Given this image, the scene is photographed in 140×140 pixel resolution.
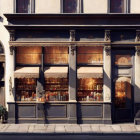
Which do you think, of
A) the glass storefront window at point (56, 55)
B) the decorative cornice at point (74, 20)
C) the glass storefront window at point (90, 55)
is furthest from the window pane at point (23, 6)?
the glass storefront window at point (90, 55)

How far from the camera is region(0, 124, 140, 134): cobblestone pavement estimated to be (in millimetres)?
14602

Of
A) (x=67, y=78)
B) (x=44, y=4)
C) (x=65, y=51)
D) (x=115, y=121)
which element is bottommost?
(x=115, y=121)

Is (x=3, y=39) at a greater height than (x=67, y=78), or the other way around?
(x=3, y=39)

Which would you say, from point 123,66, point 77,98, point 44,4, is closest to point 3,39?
point 44,4

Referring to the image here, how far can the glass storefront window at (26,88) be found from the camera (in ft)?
54.6

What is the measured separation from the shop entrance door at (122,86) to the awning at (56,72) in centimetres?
297

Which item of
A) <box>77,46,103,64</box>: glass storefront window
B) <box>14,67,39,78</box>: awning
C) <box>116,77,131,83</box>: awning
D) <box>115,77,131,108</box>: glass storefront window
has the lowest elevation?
<box>115,77,131,108</box>: glass storefront window

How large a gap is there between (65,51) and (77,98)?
9.47 ft

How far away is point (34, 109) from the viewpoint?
16438 mm

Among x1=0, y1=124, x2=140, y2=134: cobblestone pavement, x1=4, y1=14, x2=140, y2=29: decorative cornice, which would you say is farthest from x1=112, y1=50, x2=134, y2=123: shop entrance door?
x1=4, y1=14, x2=140, y2=29: decorative cornice

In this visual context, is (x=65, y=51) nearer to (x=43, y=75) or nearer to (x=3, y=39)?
(x=43, y=75)
